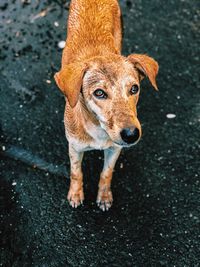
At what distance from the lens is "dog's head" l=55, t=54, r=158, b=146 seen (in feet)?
13.2

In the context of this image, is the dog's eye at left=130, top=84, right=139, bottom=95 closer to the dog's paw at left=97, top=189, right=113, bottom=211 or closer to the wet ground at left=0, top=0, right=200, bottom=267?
the dog's paw at left=97, top=189, right=113, bottom=211

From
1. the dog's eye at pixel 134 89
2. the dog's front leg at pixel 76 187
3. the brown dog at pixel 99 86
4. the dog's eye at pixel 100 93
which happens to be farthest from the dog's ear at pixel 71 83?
the dog's front leg at pixel 76 187

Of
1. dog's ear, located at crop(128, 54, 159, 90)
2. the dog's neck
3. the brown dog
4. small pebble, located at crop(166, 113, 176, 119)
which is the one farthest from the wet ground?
dog's ear, located at crop(128, 54, 159, 90)

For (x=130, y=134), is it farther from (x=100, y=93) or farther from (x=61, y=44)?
(x=61, y=44)

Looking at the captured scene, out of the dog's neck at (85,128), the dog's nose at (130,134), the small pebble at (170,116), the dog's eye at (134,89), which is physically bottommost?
the small pebble at (170,116)

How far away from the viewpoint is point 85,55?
4.93 m

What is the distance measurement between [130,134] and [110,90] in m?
0.48

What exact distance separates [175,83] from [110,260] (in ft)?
10.2

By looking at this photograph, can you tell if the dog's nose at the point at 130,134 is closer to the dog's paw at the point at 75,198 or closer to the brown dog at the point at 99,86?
the brown dog at the point at 99,86

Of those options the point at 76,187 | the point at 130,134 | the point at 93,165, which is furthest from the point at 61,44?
the point at 130,134

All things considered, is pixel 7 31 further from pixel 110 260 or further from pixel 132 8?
pixel 110 260

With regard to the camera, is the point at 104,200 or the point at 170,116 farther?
the point at 170,116

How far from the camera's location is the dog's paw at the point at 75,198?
5488mm

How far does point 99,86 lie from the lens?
13.6 ft
